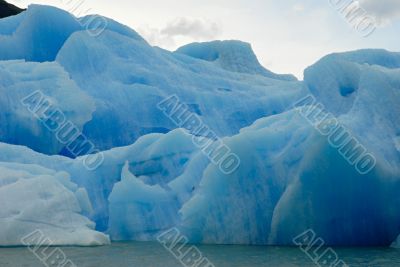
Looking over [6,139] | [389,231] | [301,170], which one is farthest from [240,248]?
[6,139]

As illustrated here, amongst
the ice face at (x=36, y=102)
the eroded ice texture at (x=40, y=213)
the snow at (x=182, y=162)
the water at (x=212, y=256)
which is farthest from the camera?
the ice face at (x=36, y=102)

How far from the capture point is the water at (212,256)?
6777mm

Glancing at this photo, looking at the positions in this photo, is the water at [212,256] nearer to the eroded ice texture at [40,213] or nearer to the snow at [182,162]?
the eroded ice texture at [40,213]

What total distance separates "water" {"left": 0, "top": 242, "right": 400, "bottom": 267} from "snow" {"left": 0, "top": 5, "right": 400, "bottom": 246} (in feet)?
2.00

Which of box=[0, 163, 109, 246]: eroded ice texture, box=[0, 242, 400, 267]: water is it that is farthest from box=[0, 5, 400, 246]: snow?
box=[0, 242, 400, 267]: water

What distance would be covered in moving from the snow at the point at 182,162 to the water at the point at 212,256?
0.61 m

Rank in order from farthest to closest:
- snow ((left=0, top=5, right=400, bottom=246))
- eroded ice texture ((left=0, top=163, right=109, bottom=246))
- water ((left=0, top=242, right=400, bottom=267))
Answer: snow ((left=0, top=5, right=400, bottom=246)) → eroded ice texture ((left=0, top=163, right=109, bottom=246)) → water ((left=0, top=242, right=400, bottom=267))

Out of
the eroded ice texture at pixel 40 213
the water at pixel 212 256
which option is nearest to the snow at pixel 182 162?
the eroded ice texture at pixel 40 213

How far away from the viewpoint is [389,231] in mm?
8992

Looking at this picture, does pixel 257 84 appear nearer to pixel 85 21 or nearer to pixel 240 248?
pixel 85 21

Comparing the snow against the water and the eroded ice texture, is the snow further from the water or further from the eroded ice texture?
the water

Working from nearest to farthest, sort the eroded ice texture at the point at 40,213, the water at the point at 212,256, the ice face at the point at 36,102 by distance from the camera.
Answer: the water at the point at 212,256
the eroded ice texture at the point at 40,213
the ice face at the point at 36,102

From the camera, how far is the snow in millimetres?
8789

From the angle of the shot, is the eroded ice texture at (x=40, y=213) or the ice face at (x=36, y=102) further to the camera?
the ice face at (x=36, y=102)
